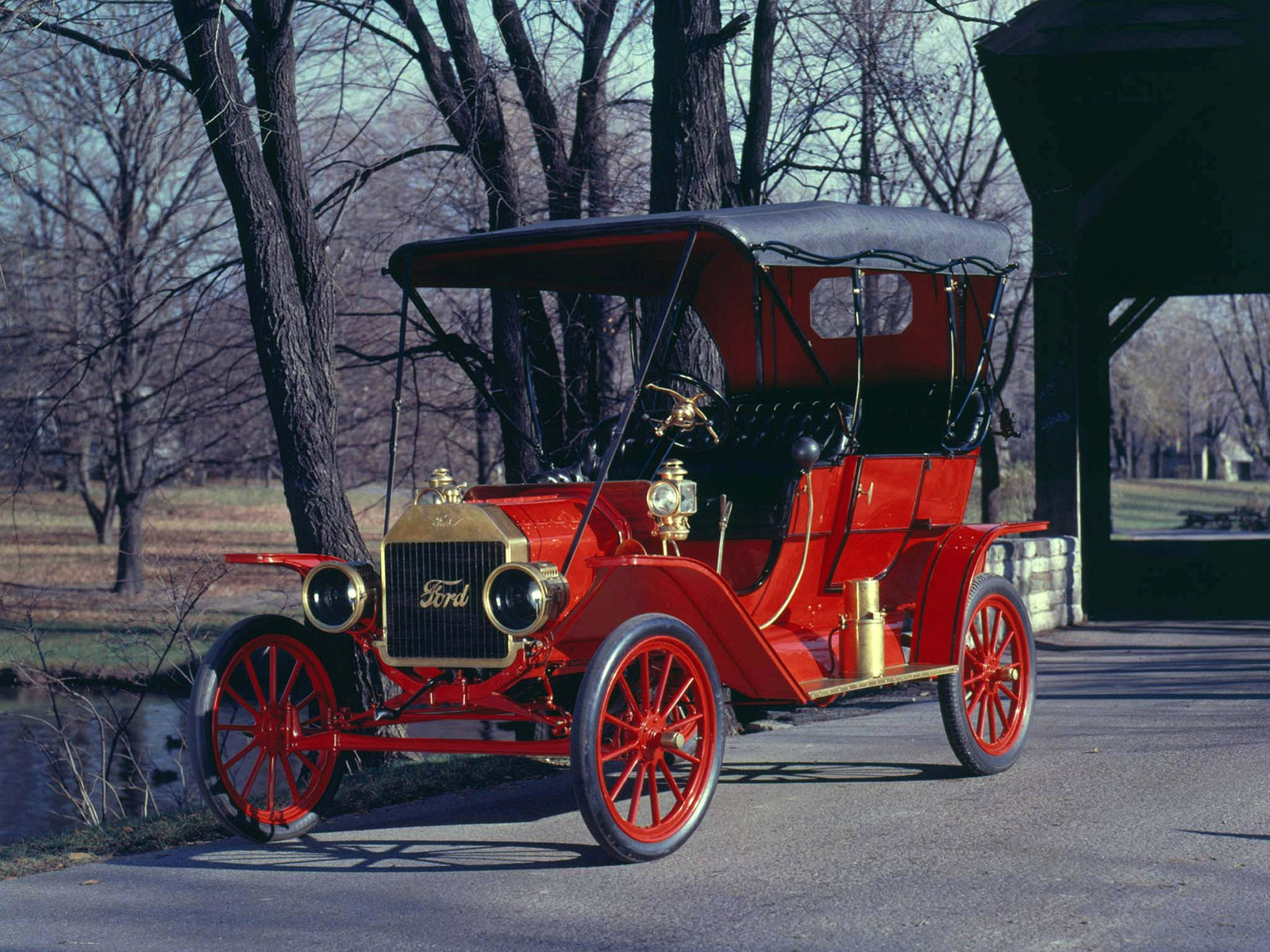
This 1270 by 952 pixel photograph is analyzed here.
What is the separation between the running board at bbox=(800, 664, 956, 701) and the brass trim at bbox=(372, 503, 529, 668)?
1396 millimetres

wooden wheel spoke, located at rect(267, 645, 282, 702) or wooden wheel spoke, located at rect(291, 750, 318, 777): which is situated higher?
wooden wheel spoke, located at rect(267, 645, 282, 702)

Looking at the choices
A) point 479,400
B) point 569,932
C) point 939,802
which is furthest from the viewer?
point 479,400

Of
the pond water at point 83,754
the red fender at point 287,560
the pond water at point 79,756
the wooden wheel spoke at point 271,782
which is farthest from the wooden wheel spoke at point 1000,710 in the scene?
the pond water at point 79,756

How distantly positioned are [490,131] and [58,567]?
18.9 metres

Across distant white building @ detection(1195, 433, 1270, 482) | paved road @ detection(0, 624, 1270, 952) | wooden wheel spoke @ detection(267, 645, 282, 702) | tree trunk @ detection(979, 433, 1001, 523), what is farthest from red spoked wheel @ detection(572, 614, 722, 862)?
distant white building @ detection(1195, 433, 1270, 482)

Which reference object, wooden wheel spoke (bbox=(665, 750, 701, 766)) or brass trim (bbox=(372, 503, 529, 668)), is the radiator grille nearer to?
brass trim (bbox=(372, 503, 529, 668))

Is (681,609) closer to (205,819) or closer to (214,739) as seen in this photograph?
(214,739)

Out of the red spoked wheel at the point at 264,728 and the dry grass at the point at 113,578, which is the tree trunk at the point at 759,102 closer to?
the dry grass at the point at 113,578

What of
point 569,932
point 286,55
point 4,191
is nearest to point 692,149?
point 286,55

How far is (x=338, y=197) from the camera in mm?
14648

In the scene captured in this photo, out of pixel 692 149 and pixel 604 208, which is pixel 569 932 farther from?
pixel 604 208

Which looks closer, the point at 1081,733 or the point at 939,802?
the point at 939,802

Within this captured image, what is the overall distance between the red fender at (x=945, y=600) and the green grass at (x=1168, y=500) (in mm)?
37173

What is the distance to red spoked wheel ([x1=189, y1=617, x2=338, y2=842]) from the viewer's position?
6.32 meters
